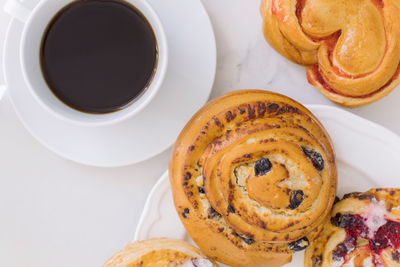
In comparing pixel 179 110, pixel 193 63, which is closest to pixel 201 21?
pixel 193 63

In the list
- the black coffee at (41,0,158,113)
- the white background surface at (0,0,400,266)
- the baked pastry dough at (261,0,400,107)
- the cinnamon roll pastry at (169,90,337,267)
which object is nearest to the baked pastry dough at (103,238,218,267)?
the cinnamon roll pastry at (169,90,337,267)

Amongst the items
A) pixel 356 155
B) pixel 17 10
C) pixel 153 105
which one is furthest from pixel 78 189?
pixel 356 155

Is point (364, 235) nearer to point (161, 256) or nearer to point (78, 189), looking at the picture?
point (161, 256)

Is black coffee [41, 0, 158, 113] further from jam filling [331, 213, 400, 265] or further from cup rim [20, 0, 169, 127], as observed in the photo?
jam filling [331, 213, 400, 265]

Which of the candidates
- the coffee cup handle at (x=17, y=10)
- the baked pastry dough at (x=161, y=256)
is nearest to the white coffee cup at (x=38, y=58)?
the coffee cup handle at (x=17, y=10)

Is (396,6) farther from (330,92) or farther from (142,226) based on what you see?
(142,226)

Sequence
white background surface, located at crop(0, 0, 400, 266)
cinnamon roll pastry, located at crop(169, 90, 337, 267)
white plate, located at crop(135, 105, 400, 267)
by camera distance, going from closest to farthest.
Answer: cinnamon roll pastry, located at crop(169, 90, 337, 267) → white plate, located at crop(135, 105, 400, 267) → white background surface, located at crop(0, 0, 400, 266)

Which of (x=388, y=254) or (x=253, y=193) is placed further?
(x=388, y=254)
